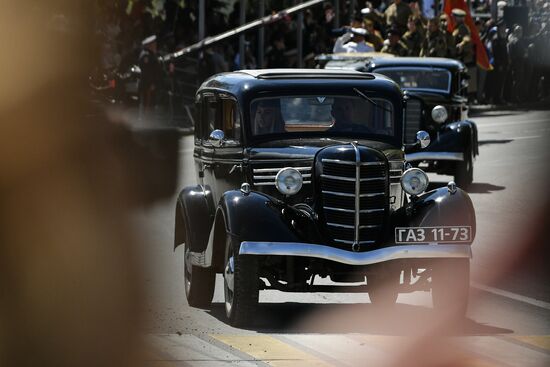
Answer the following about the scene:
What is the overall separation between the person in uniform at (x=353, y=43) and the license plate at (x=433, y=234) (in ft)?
54.5

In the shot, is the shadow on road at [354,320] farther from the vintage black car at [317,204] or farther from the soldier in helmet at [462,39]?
the soldier in helmet at [462,39]

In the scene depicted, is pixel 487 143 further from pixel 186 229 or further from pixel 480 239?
pixel 186 229

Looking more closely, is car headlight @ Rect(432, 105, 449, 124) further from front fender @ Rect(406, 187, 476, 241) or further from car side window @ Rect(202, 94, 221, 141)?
front fender @ Rect(406, 187, 476, 241)

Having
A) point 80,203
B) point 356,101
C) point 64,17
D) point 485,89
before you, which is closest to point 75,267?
point 356,101

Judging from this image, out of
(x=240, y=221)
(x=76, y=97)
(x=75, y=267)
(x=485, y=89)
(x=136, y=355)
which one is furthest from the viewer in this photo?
(x=485, y=89)

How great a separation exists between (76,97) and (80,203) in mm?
11474

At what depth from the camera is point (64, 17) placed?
2888 centimetres

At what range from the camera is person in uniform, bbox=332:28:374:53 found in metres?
27.7

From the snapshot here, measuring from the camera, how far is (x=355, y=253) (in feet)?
35.7

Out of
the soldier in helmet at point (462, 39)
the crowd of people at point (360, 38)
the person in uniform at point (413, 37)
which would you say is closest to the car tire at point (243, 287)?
the crowd of people at point (360, 38)

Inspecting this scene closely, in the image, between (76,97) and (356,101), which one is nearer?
(356,101)

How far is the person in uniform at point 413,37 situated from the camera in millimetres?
28906

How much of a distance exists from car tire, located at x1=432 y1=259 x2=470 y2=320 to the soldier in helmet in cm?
1775

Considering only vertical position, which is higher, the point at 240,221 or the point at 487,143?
the point at 240,221
